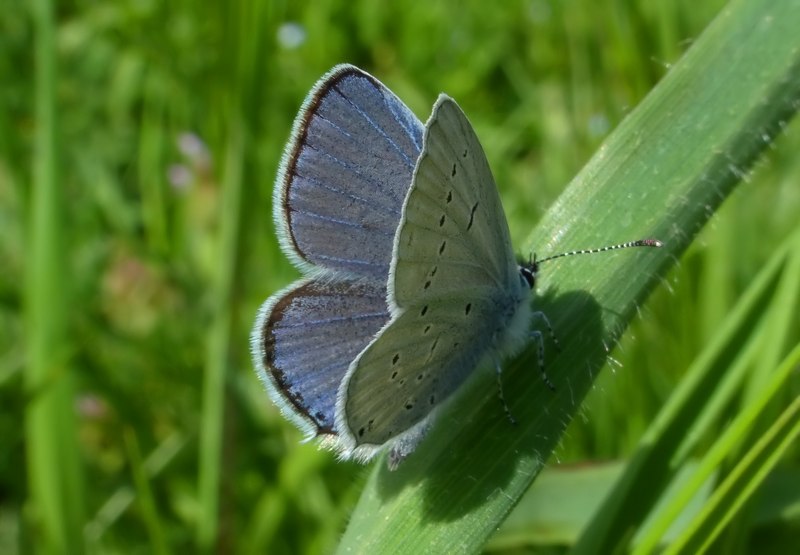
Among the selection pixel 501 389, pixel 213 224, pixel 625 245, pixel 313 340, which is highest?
pixel 625 245

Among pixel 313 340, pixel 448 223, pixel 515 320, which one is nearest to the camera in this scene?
pixel 448 223

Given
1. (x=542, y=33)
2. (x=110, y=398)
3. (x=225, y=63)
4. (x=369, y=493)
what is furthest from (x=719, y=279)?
(x=542, y=33)

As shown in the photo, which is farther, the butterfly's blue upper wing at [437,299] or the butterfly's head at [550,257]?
the butterfly's head at [550,257]

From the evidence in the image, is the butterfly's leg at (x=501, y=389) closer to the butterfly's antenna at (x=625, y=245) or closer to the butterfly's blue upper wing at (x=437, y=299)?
the butterfly's blue upper wing at (x=437, y=299)

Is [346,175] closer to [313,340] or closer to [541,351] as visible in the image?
[313,340]

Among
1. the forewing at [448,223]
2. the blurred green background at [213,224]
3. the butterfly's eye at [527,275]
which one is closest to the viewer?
the forewing at [448,223]

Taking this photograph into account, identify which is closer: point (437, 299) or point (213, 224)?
point (437, 299)

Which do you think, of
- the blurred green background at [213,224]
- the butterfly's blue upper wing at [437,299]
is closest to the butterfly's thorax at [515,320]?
the butterfly's blue upper wing at [437,299]

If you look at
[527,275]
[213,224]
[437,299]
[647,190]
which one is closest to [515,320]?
[527,275]
